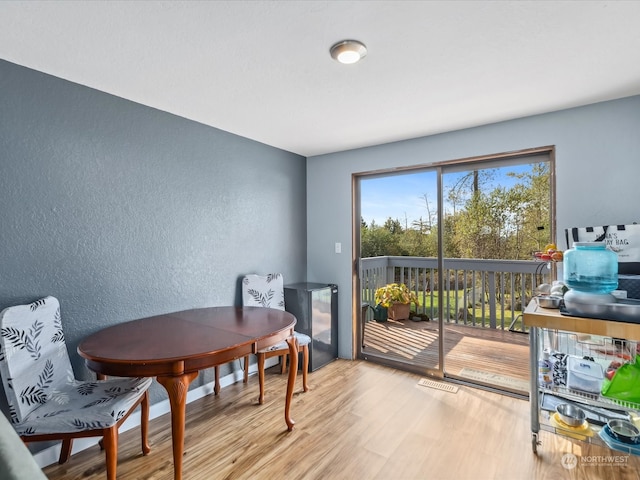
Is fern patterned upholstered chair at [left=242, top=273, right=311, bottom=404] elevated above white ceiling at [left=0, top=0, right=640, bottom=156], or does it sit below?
below

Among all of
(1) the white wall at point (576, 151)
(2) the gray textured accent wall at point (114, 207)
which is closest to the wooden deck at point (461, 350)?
(1) the white wall at point (576, 151)

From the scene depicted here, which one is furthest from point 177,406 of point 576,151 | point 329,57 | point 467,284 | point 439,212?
point 467,284

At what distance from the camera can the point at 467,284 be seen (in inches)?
175

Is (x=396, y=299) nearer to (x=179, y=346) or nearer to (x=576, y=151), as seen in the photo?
(x=576, y=151)

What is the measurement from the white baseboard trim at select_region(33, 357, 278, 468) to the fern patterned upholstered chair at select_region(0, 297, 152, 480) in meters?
0.06

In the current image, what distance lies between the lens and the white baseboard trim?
1.91m

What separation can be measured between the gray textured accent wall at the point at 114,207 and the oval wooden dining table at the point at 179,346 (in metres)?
0.31

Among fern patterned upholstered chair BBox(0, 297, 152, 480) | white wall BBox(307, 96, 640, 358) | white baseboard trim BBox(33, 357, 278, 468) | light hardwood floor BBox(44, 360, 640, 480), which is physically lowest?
light hardwood floor BBox(44, 360, 640, 480)

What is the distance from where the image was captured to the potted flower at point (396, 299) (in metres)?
4.43

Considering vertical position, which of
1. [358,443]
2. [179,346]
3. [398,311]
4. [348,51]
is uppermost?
[348,51]

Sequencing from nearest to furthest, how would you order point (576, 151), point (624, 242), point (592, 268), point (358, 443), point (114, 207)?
1. point (592, 268)
2. point (624, 242)
3. point (358, 443)
4. point (114, 207)
5. point (576, 151)

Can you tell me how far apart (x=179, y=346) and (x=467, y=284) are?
3.87m

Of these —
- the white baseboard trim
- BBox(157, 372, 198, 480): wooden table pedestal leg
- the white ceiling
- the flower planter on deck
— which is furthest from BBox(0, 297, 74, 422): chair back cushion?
the flower planter on deck

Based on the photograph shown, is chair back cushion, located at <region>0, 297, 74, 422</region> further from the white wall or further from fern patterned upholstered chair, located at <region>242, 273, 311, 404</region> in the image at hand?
the white wall
